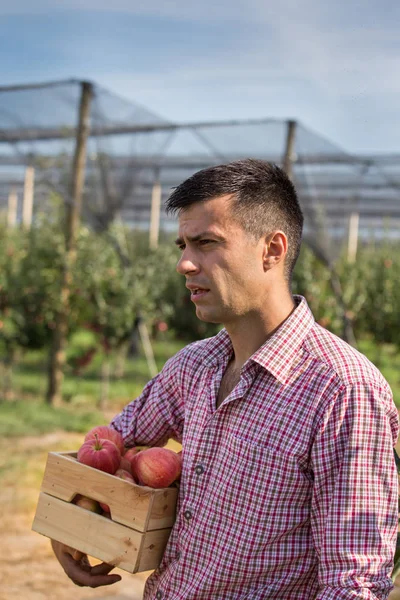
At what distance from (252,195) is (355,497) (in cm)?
63

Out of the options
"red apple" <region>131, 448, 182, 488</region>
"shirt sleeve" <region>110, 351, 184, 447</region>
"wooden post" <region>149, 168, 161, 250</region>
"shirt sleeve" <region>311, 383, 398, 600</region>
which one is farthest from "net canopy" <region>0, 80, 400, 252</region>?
"shirt sleeve" <region>311, 383, 398, 600</region>

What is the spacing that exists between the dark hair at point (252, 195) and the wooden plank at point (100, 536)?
0.64m

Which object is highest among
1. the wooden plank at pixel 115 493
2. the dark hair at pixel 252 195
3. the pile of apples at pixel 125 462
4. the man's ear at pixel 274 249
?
the dark hair at pixel 252 195

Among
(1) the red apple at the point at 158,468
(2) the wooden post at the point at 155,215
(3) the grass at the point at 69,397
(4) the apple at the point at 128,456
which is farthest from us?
(2) the wooden post at the point at 155,215

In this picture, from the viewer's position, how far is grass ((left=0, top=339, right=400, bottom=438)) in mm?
7082

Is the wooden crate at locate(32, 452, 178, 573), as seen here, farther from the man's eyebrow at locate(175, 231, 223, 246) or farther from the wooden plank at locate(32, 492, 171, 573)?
the man's eyebrow at locate(175, 231, 223, 246)

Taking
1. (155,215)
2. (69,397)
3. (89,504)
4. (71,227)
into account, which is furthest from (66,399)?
(89,504)

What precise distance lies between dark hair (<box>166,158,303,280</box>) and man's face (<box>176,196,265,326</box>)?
19 mm

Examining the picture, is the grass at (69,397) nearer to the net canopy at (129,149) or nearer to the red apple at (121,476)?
the net canopy at (129,149)

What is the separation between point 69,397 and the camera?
852cm

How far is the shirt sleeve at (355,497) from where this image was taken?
137 cm

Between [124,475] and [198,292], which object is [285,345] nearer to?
[198,292]

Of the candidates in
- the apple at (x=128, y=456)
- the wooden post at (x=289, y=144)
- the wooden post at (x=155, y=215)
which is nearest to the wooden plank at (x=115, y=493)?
the apple at (x=128, y=456)

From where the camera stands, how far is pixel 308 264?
935 cm
